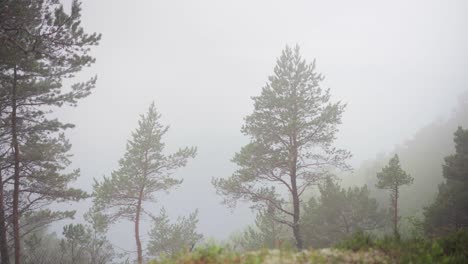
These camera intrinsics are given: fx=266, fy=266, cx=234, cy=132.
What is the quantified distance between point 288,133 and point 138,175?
11.4m

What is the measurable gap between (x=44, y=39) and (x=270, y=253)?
9.97 meters

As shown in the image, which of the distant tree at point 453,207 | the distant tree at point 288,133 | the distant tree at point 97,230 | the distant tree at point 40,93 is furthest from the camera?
the distant tree at point 97,230

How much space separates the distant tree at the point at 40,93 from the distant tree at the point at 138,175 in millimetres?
4139

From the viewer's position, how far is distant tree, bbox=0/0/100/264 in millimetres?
9445

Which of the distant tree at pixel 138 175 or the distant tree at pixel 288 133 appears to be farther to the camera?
the distant tree at pixel 138 175

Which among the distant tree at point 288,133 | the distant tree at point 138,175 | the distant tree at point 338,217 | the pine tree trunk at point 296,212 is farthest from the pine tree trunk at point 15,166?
the distant tree at point 338,217

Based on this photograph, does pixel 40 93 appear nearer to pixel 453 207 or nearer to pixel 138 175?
pixel 138 175

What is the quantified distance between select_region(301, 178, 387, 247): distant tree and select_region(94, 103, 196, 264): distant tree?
422 inches

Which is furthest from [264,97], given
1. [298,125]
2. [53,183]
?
[53,183]

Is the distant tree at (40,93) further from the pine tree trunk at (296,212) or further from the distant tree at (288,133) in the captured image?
the pine tree trunk at (296,212)

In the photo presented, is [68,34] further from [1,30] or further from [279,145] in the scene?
[279,145]

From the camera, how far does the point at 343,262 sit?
5.12 meters

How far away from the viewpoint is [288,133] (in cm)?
1514

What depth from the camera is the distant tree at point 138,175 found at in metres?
18.7
